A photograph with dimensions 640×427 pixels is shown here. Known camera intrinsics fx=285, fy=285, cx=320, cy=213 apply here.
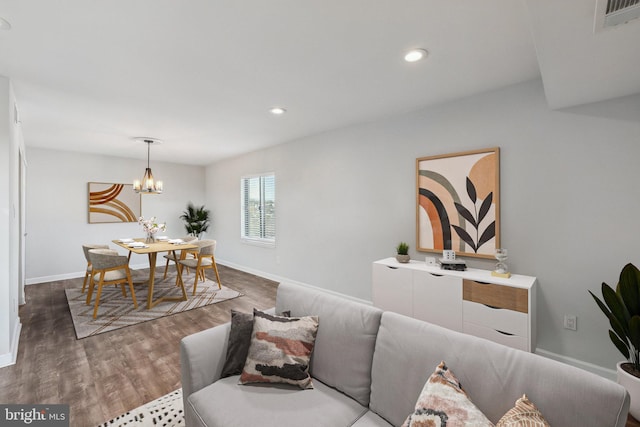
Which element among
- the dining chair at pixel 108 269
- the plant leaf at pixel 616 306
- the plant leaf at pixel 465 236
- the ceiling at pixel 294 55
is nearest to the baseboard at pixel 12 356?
the dining chair at pixel 108 269

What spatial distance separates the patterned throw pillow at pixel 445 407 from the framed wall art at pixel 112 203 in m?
6.83

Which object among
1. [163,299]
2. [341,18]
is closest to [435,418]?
[341,18]

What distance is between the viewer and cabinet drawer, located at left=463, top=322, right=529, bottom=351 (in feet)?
7.32

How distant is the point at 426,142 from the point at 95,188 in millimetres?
6293

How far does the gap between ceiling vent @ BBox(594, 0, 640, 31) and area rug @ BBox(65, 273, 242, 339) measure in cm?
457

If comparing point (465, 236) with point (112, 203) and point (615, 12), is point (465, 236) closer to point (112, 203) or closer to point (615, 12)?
point (615, 12)

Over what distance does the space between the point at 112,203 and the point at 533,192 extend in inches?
282

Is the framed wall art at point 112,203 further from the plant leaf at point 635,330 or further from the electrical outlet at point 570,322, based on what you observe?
the plant leaf at point 635,330

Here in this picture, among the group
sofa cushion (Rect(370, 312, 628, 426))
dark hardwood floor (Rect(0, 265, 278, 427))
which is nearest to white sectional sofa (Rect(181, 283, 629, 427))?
sofa cushion (Rect(370, 312, 628, 426))

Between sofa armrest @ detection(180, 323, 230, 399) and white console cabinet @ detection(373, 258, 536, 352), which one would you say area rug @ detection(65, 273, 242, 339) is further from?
white console cabinet @ detection(373, 258, 536, 352)

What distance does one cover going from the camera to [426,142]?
3.26m

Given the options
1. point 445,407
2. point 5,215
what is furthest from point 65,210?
point 445,407

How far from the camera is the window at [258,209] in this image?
550 centimetres

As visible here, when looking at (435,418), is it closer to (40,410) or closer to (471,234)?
(471,234)
